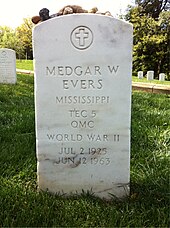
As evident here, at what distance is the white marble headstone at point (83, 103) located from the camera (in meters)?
1.95

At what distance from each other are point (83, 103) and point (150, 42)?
21004 mm

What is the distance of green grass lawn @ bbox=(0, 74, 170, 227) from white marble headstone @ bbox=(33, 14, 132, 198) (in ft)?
0.51

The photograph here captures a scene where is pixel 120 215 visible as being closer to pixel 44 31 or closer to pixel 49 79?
pixel 49 79

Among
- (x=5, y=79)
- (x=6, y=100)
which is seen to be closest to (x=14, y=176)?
(x=6, y=100)

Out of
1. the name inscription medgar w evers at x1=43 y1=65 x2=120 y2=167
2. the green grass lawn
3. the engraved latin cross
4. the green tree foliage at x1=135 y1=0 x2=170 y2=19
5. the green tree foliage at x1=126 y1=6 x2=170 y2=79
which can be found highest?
the green tree foliage at x1=135 y1=0 x2=170 y2=19

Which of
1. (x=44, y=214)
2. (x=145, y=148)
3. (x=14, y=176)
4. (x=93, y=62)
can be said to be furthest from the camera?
(x=145, y=148)

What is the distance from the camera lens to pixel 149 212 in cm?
191

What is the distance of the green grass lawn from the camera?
1812mm

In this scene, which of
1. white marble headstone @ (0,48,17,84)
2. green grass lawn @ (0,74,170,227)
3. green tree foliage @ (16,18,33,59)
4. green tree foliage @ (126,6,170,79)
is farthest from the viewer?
green tree foliage @ (16,18,33,59)

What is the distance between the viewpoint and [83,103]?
2.05 m

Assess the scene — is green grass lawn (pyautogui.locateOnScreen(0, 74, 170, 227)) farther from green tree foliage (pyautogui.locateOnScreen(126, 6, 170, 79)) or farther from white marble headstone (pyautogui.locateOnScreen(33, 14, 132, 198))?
green tree foliage (pyautogui.locateOnScreen(126, 6, 170, 79))

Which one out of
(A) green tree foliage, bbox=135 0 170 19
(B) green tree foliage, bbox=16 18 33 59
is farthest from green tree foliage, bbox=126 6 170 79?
(B) green tree foliage, bbox=16 18 33 59

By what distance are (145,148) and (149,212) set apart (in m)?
1.14

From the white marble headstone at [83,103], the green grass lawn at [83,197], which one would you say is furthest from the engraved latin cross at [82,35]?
the green grass lawn at [83,197]
